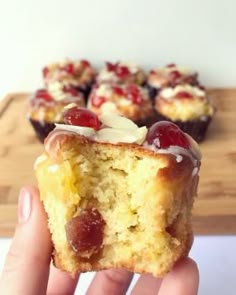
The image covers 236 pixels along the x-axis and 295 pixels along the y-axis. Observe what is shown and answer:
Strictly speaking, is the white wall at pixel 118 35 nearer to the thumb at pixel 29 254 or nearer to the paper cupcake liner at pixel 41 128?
the paper cupcake liner at pixel 41 128

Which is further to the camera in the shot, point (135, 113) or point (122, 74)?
point (122, 74)

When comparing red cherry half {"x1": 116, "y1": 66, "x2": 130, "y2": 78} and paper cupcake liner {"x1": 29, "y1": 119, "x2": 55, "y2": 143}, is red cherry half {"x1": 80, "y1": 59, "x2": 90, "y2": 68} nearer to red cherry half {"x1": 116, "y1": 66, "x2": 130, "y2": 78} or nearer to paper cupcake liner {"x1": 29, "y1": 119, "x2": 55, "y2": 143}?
red cherry half {"x1": 116, "y1": 66, "x2": 130, "y2": 78}

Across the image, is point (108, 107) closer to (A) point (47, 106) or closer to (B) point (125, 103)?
(B) point (125, 103)

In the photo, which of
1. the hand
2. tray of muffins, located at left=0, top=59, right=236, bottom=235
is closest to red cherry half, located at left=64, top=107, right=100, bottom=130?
the hand

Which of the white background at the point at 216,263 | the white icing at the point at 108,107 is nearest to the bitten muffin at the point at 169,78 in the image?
the white icing at the point at 108,107

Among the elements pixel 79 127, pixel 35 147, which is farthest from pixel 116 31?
pixel 79 127

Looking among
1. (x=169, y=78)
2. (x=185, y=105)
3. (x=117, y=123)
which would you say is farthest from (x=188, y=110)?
(x=117, y=123)

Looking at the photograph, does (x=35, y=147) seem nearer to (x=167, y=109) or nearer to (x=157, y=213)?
(x=167, y=109)
